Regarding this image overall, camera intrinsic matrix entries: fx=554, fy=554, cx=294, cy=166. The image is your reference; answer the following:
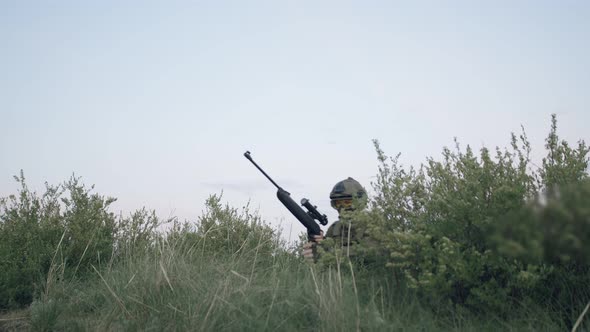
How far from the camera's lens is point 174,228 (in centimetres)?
864

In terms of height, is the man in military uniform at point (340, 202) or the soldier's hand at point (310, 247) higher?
the man in military uniform at point (340, 202)

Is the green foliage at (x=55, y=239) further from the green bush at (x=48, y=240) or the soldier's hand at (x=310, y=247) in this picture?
A: the soldier's hand at (x=310, y=247)

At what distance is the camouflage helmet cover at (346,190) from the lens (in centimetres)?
778

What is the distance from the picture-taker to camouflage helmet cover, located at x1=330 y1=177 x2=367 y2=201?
7781 millimetres

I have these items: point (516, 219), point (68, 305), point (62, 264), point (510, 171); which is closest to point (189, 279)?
point (68, 305)

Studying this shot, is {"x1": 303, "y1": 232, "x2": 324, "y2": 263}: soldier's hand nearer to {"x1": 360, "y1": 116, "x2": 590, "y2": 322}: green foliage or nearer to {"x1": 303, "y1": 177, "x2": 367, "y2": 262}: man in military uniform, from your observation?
{"x1": 303, "y1": 177, "x2": 367, "y2": 262}: man in military uniform

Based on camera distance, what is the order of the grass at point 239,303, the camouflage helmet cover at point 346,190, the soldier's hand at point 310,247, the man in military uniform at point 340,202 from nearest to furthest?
1. the grass at point 239,303
2. the soldier's hand at point 310,247
3. the man in military uniform at point 340,202
4. the camouflage helmet cover at point 346,190

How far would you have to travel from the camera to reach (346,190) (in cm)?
779

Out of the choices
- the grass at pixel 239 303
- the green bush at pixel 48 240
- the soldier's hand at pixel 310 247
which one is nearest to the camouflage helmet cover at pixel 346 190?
the soldier's hand at pixel 310 247

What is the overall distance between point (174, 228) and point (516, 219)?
24.7ft

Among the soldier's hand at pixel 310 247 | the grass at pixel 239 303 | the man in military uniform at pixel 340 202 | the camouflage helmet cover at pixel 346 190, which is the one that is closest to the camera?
the grass at pixel 239 303

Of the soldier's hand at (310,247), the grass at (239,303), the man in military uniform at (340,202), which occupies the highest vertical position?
the man in military uniform at (340,202)

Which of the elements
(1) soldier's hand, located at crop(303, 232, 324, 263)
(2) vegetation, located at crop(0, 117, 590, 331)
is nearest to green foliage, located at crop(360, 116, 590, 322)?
(2) vegetation, located at crop(0, 117, 590, 331)

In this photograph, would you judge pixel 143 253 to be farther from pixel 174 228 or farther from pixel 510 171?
pixel 510 171
